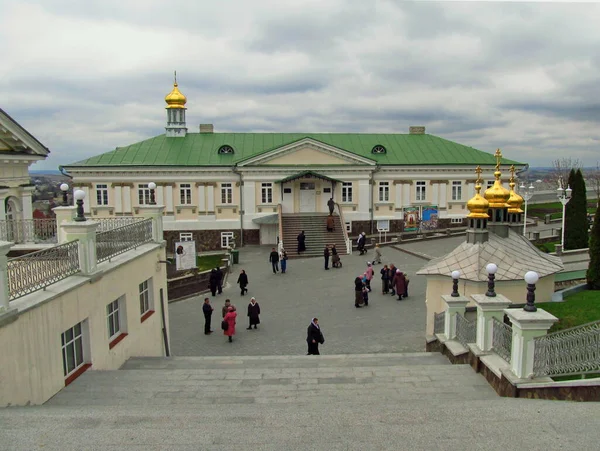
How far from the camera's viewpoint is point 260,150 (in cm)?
3684

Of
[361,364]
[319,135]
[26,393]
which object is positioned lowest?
[361,364]

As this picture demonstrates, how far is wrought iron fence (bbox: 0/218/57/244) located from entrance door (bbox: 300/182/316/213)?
2208 centimetres

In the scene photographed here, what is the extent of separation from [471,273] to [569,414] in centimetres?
736

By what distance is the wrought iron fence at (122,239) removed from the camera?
10531mm

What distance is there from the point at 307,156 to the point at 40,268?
2718 cm

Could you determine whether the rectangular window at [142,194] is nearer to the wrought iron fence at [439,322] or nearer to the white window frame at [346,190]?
the white window frame at [346,190]

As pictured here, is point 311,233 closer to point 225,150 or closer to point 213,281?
point 225,150

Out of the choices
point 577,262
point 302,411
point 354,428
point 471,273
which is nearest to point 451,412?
point 354,428

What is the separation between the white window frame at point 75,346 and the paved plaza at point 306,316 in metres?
5.52

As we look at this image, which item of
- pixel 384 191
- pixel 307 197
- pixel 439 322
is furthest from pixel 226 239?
pixel 439 322

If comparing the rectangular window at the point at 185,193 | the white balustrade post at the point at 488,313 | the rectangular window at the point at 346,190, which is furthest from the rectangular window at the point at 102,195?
the white balustrade post at the point at 488,313

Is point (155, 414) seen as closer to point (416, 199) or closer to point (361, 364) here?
point (361, 364)

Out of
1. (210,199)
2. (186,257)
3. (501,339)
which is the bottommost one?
(186,257)

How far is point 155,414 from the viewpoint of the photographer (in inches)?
254
